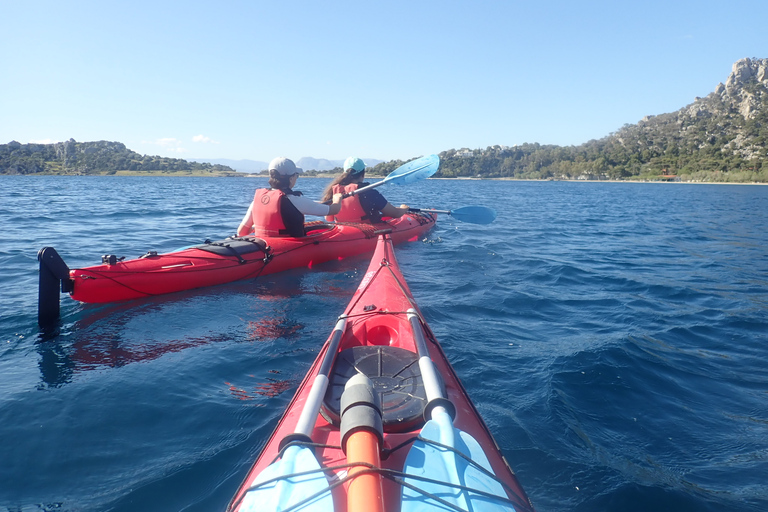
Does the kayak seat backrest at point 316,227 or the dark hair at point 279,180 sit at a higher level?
the dark hair at point 279,180

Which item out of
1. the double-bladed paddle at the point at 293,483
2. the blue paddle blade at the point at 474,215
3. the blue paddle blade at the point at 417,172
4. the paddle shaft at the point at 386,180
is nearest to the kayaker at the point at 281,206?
the paddle shaft at the point at 386,180

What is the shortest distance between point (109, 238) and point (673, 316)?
425 inches

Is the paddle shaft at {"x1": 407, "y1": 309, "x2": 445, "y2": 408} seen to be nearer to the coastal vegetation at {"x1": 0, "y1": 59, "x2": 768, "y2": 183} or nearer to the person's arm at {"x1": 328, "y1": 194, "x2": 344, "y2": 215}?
the person's arm at {"x1": 328, "y1": 194, "x2": 344, "y2": 215}

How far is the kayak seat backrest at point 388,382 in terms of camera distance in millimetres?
2127

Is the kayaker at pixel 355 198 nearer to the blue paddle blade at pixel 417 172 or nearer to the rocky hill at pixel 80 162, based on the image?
the blue paddle blade at pixel 417 172

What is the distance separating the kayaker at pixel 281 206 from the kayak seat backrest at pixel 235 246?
43 centimetres

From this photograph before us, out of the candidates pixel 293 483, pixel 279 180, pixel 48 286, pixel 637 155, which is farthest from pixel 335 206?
pixel 637 155

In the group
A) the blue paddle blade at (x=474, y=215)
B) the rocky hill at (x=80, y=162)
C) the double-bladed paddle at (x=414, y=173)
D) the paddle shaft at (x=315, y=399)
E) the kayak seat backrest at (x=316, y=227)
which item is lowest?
the paddle shaft at (x=315, y=399)

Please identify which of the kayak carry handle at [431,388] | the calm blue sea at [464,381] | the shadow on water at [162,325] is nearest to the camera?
the kayak carry handle at [431,388]

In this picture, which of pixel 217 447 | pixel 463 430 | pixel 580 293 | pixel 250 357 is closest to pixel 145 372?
pixel 250 357

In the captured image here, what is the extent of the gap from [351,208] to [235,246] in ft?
9.80

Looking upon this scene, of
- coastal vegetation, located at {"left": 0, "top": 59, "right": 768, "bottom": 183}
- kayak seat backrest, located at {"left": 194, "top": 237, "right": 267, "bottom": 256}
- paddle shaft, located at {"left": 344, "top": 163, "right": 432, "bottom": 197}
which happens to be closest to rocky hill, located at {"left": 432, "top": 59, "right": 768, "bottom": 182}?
coastal vegetation, located at {"left": 0, "top": 59, "right": 768, "bottom": 183}

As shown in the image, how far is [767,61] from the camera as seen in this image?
107m

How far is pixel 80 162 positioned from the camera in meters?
97.9
